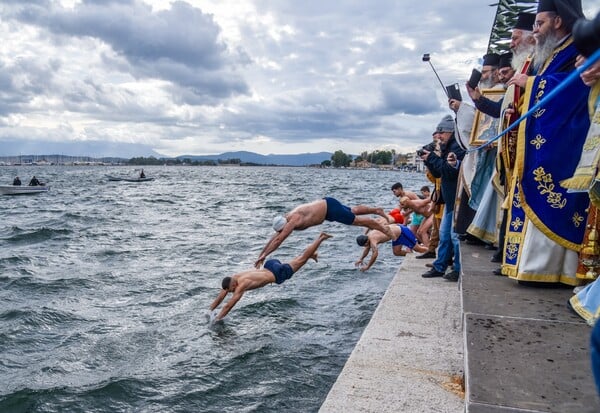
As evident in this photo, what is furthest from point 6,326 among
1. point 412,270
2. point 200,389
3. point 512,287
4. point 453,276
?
point 512,287

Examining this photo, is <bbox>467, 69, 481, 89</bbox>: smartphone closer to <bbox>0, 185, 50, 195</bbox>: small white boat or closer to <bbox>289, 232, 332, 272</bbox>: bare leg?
<bbox>289, 232, 332, 272</bbox>: bare leg

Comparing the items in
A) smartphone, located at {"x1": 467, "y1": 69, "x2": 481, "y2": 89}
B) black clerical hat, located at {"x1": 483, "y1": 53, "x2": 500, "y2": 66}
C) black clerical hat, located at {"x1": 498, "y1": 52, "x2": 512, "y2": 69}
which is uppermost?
black clerical hat, located at {"x1": 483, "y1": 53, "x2": 500, "y2": 66}

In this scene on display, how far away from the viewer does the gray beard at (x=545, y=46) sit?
421 cm

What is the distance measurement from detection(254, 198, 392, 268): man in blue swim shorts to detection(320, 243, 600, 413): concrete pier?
2.64m

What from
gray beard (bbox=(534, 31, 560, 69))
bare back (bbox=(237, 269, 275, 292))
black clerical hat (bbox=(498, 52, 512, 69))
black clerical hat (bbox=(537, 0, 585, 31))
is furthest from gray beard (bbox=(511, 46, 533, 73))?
bare back (bbox=(237, 269, 275, 292))

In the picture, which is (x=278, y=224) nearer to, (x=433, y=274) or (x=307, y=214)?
(x=307, y=214)

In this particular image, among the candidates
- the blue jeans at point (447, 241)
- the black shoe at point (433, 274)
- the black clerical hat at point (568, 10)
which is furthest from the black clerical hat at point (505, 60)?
the black shoe at point (433, 274)

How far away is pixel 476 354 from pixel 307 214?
6989mm

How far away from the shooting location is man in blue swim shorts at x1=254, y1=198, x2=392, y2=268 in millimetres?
8828

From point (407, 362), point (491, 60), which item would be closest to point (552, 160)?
point (407, 362)

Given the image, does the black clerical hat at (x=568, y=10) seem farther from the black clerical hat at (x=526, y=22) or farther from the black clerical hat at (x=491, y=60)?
the black clerical hat at (x=491, y=60)

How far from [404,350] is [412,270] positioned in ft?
13.7

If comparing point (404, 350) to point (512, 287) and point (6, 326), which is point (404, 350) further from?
point (6, 326)

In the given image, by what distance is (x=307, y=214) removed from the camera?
9828 mm
